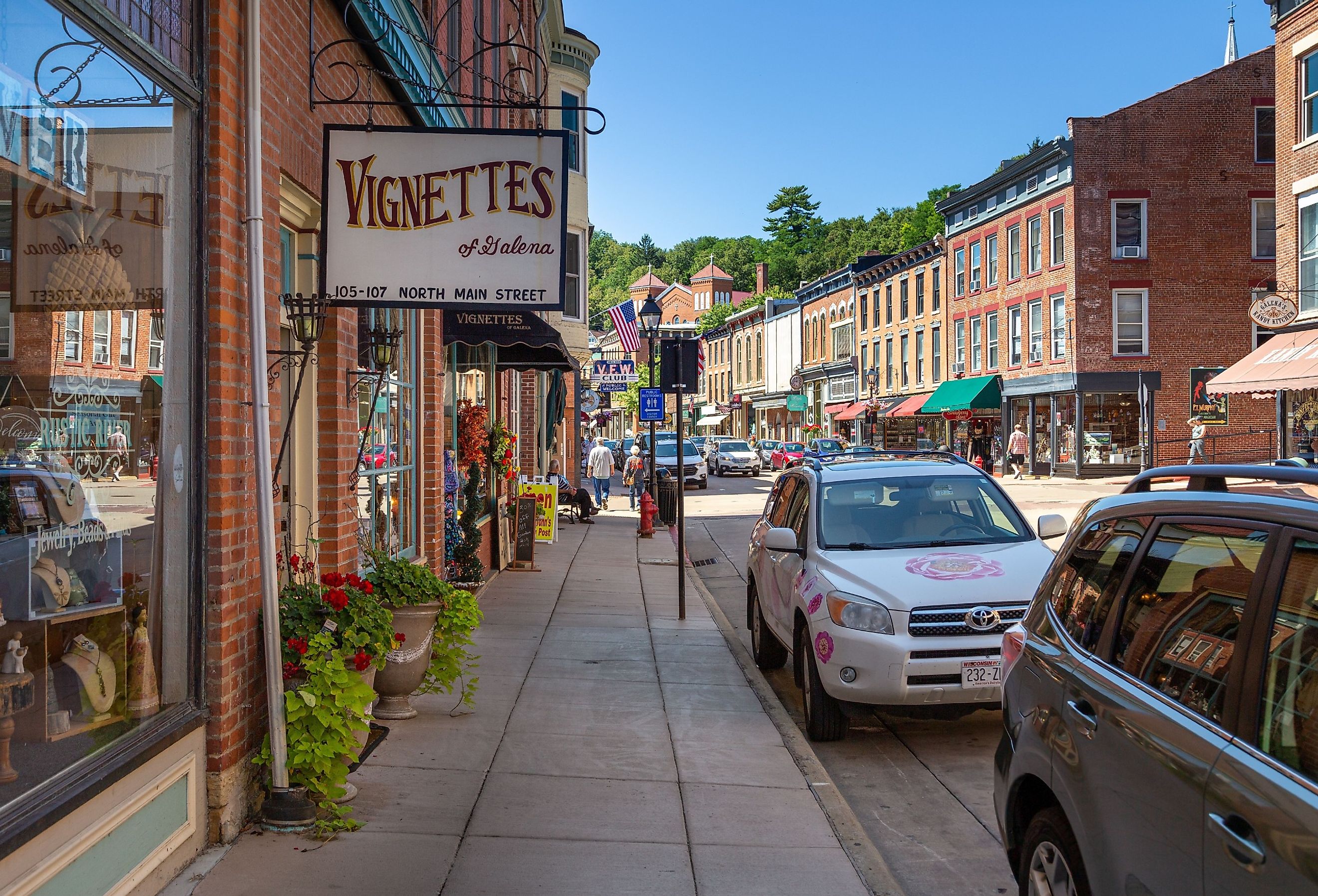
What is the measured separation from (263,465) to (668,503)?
19.5m

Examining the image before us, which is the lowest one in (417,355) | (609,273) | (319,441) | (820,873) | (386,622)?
(820,873)

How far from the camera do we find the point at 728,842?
5238 millimetres

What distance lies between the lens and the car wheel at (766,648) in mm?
9445

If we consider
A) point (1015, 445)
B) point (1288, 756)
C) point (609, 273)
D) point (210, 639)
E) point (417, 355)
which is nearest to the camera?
point (1288, 756)

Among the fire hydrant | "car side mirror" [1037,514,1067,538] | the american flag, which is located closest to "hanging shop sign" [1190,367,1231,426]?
the american flag

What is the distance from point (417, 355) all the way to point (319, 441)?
3250mm

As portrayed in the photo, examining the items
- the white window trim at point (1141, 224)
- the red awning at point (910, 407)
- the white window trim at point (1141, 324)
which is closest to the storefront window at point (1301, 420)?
the white window trim at point (1141, 324)

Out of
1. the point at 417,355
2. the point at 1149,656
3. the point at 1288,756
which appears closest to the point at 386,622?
the point at 1149,656

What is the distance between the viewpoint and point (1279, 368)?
84.7 ft

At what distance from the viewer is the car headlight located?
22.4 feet

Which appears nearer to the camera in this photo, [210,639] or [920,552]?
[210,639]

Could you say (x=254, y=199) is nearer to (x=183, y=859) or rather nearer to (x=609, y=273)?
(x=183, y=859)

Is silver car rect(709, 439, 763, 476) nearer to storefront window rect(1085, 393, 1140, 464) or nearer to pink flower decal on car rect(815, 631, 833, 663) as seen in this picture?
storefront window rect(1085, 393, 1140, 464)

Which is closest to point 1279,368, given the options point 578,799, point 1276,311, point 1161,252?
point 1276,311
